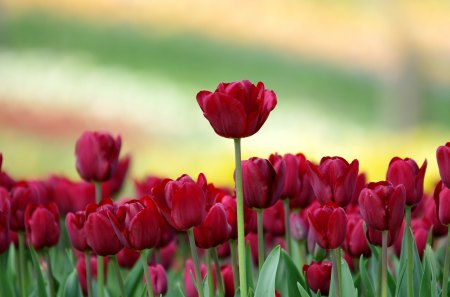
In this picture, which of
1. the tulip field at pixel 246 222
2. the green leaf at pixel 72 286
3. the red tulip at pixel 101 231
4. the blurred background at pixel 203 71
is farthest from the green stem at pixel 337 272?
the blurred background at pixel 203 71

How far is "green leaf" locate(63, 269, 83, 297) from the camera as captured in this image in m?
1.34

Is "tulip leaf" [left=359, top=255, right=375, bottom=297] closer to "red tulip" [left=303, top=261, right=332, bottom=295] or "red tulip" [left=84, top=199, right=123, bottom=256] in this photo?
→ "red tulip" [left=303, top=261, right=332, bottom=295]

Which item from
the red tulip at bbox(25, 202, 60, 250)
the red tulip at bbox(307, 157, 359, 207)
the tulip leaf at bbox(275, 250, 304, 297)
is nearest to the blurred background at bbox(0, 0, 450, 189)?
the red tulip at bbox(25, 202, 60, 250)

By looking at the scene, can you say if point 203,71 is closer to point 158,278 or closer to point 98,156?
point 98,156

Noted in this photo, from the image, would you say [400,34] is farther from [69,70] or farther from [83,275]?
[83,275]

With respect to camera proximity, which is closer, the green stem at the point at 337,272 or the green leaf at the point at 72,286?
the green stem at the point at 337,272

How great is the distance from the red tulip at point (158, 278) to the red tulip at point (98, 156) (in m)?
0.20

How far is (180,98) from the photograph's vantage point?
13000 millimetres

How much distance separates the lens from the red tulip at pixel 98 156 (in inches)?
57.0

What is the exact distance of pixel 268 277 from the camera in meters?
1.09

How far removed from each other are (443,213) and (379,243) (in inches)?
3.5

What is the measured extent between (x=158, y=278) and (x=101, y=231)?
0.72ft

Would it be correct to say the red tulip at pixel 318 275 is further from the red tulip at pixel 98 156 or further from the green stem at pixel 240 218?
the red tulip at pixel 98 156

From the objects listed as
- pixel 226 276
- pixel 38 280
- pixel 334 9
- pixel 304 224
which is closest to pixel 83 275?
pixel 38 280
